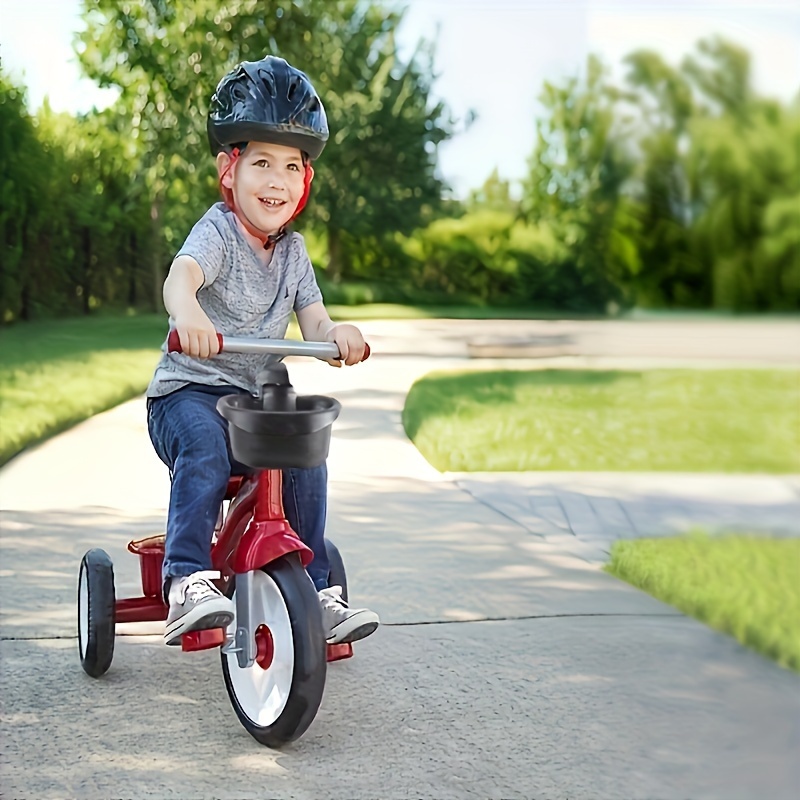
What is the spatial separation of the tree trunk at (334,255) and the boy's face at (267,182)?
14.5 ft

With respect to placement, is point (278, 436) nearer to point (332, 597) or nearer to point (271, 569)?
point (271, 569)

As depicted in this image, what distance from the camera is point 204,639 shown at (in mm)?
2236

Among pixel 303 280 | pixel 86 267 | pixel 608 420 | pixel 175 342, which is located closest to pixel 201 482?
pixel 175 342

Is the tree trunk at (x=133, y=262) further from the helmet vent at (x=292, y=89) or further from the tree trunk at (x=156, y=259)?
the helmet vent at (x=292, y=89)

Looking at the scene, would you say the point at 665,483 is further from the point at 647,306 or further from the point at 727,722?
the point at 727,722

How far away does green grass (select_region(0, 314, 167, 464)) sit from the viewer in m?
5.98

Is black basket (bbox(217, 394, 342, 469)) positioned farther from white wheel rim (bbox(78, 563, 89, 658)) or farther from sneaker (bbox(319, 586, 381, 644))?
white wheel rim (bbox(78, 563, 89, 658))

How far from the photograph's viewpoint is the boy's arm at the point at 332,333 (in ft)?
7.51

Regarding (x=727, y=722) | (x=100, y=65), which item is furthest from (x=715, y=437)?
(x=100, y=65)

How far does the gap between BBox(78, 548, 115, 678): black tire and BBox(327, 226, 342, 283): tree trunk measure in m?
4.48

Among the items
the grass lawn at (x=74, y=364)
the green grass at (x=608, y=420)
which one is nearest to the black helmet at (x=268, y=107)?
the green grass at (x=608, y=420)

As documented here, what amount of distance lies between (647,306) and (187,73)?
204 inches

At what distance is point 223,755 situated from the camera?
7.30 feet

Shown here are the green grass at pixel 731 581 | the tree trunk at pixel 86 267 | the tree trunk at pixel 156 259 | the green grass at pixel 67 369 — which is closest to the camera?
the green grass at pixel 731 581
